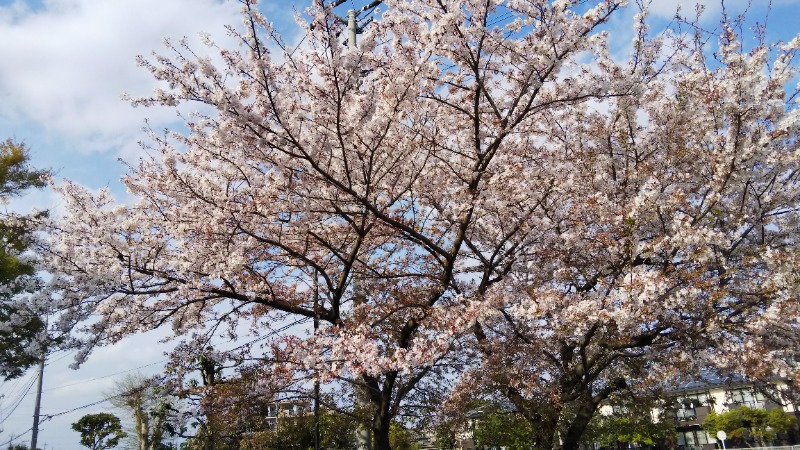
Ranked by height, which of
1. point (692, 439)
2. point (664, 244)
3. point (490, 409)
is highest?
point (664, 244)

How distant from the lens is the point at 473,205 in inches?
346

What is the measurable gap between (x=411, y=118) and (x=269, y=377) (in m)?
5.06

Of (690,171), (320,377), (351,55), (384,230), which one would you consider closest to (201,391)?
(320,377)

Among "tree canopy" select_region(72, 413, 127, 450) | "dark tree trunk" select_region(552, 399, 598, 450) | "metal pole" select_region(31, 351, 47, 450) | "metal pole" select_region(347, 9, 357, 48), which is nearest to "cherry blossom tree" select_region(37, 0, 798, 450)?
"dark tree trunk" select_region(552, 399, 598, 450)

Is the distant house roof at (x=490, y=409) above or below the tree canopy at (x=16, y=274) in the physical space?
below

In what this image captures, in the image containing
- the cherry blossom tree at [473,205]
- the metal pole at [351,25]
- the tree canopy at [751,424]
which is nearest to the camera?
the cherry blossom tree at [473,205]

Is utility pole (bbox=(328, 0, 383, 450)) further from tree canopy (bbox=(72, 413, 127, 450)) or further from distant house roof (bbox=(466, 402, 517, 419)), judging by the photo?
tree canopy (bbox=(72, 413, 127, 450))

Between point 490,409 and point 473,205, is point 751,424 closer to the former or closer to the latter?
point 490,409

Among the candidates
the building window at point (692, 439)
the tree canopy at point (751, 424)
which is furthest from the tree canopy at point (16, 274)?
the building window at point (692, 439)

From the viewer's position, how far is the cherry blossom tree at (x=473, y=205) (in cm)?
755

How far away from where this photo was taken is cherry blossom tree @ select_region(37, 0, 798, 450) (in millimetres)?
7547

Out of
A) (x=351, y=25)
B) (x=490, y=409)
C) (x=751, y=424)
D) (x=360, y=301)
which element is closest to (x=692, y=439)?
(x=751, y=424)

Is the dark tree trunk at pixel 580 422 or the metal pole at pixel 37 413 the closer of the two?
the dark tree trunk at pixel 580 422

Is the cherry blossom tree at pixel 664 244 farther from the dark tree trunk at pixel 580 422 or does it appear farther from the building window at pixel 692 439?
the building window at pixel 692 439
